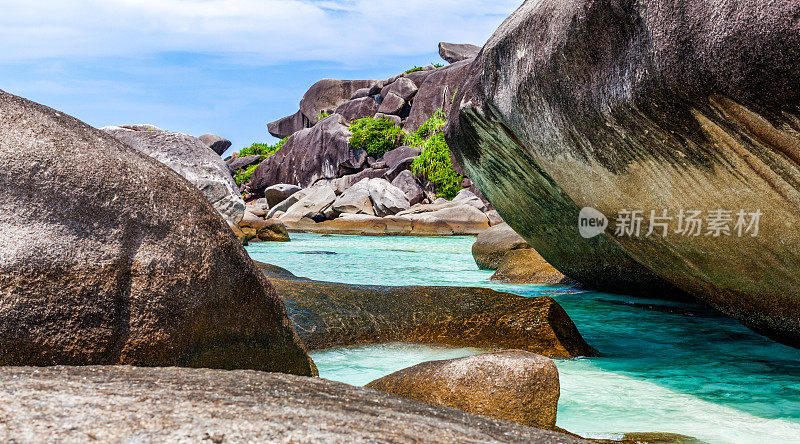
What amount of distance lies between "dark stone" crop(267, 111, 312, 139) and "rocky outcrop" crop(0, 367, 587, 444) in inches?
2042

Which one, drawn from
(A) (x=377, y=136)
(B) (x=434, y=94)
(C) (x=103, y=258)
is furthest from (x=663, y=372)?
(B) (x=434, y=94)

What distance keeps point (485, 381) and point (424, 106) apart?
126ft

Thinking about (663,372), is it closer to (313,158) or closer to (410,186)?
(410,186)

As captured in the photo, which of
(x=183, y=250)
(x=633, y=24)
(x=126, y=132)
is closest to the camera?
(x=183, y=250)

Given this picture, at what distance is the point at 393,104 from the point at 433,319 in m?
38.4

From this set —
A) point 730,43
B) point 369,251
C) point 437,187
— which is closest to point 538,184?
point 730,43

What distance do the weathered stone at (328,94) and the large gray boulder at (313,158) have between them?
6.50 m

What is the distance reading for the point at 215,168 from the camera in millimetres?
14922

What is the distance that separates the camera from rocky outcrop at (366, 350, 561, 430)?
2.91 m

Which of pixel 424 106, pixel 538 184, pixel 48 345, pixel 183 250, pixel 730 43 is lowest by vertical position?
pixel 48 345

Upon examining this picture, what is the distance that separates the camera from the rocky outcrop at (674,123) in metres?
2.76

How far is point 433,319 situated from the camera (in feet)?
16.9

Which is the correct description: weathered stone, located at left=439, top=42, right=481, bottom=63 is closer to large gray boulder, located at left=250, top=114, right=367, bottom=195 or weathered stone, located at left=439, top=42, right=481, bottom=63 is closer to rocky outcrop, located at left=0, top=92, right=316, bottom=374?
large gray boulder, located at left=250, top=114, right=367, bottom=195

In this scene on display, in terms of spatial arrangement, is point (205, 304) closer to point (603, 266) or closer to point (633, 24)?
point (633, 24)
